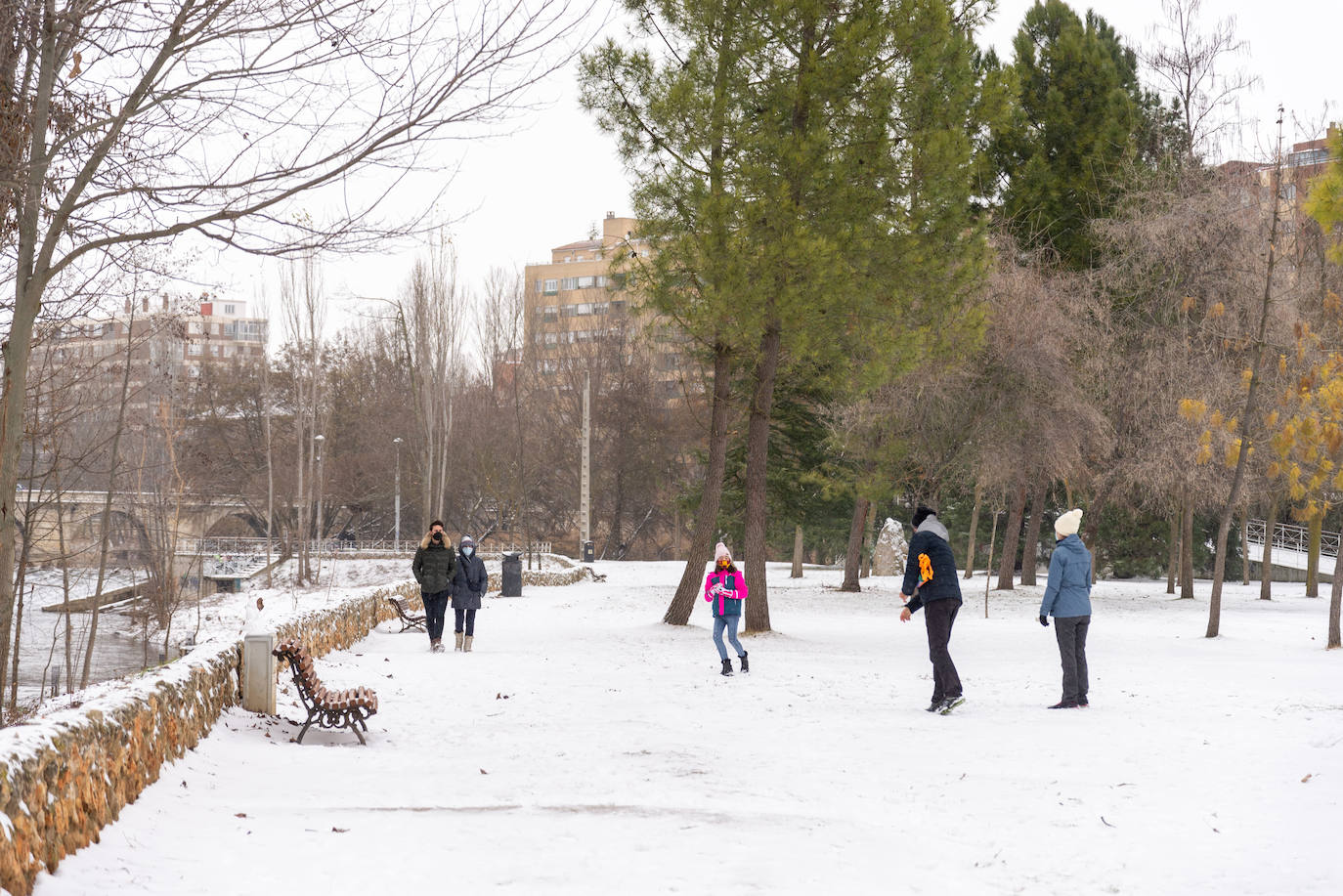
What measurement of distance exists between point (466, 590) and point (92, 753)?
9.94 metres

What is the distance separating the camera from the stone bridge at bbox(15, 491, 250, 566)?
60.8 ft

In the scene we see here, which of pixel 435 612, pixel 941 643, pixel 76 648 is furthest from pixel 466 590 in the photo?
pixel 76 648

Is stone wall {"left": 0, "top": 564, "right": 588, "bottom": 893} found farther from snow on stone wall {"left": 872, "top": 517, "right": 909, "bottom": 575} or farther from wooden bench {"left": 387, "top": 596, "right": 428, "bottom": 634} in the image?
snow on stone wall {"left": 872, "top": 517, "right": 909, "bottom": 575}

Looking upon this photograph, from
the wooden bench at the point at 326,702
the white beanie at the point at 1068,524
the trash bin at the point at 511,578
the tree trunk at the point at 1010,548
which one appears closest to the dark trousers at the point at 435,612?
the wooden bench at the point at 326,702

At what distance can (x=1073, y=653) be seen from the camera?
444 inches

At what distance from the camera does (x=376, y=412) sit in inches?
2292

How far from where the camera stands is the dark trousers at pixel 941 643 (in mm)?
10992

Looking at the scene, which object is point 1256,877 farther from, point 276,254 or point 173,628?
point 173,628

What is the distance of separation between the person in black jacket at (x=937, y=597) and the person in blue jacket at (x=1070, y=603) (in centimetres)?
87

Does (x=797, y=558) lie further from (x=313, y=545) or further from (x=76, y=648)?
(x=313, y=545)

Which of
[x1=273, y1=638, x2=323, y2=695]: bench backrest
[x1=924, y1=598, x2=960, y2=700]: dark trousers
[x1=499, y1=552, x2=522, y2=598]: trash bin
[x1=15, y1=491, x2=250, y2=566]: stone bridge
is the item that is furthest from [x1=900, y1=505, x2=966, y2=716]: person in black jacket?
[x1=499, y1=552, x2=522, y2=598]: trash bin

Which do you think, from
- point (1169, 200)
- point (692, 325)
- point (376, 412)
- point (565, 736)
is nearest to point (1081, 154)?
point (1169, 200)

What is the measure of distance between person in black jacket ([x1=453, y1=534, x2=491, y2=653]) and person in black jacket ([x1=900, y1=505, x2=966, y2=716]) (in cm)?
652

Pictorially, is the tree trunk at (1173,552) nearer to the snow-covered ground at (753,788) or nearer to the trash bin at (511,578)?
the trash bin at (511,578)
